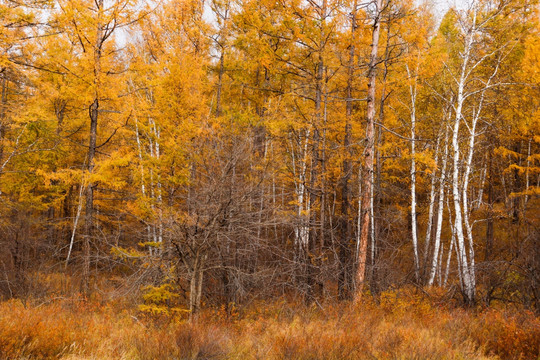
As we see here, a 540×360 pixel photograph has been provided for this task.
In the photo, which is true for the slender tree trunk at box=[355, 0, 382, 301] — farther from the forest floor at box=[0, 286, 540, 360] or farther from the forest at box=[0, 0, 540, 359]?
the forest floor at box=[0, 286, 540, 360]

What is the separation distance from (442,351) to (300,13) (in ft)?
28.9

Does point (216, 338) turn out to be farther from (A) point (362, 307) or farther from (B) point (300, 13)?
(B) point (300, 13)

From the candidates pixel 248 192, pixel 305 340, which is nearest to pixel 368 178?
pixel 248 192

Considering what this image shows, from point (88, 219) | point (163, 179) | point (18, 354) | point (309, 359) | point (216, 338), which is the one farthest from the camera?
point (163, 179)

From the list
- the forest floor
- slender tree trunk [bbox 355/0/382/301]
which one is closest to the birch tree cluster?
slender tree trunk [bbox 355/0/382/301]

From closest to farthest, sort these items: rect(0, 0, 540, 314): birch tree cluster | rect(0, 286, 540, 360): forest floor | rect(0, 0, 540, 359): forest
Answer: rect(0, 286, 540, 360): forest floor, rect(0, 0, 540, 359): forest, rect(0, 0, 540, 314): birch tree cluster

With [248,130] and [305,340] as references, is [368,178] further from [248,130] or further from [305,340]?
[305,340]

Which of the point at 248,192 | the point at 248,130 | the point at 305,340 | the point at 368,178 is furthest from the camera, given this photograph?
the point at 248,130

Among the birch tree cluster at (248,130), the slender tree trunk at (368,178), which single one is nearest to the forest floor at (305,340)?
the slender tree trunk at (368,178)

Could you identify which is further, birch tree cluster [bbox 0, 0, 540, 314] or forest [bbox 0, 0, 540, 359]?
birch tree cluster [bbox 0, 0, 540, 314]

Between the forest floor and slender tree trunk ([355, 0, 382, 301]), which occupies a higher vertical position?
slender tree trunk ([355, 0, 382, 301])

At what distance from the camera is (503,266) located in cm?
974

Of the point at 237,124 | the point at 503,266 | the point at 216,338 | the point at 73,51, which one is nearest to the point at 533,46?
the point at 503,266

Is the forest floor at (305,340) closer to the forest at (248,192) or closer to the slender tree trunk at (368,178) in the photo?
the forest at (248,192)
